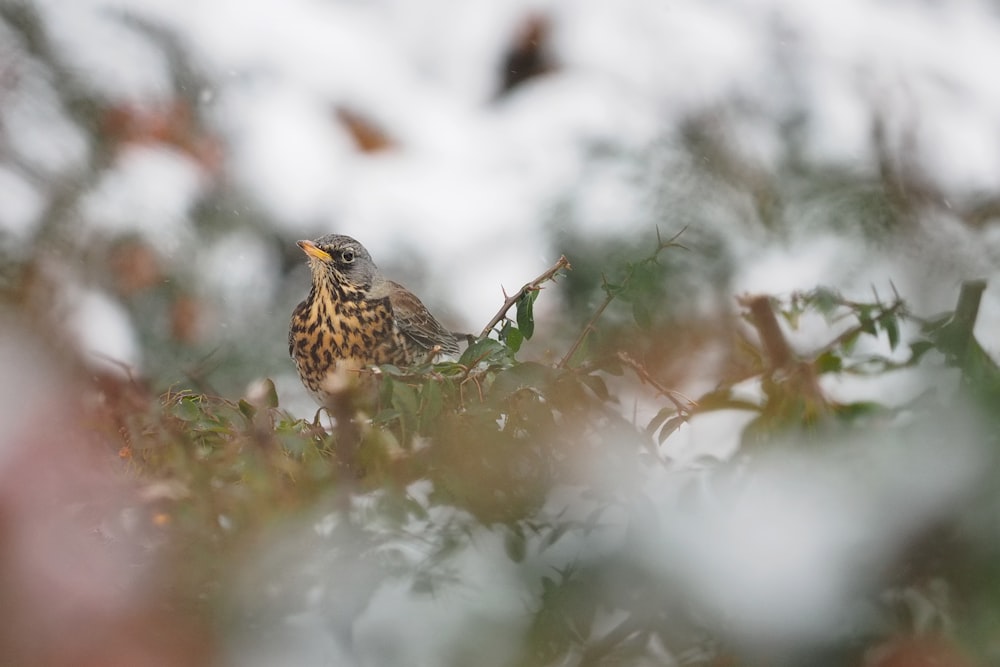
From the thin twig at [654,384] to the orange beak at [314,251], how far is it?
147 centimetres

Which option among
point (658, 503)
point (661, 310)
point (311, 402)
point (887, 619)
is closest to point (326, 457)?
point (661, 310)

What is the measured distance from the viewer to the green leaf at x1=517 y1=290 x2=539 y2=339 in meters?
1.20

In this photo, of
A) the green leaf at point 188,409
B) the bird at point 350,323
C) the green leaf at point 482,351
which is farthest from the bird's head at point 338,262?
the green leaf at point 482,351

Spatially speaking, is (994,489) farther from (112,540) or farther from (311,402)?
(311,402)

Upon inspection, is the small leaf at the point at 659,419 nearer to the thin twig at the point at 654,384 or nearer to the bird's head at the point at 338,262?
the thin twig at the point at 654,384

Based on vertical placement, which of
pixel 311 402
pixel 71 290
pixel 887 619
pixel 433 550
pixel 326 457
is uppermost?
pixel 311 402

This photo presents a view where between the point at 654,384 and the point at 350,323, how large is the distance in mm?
1486

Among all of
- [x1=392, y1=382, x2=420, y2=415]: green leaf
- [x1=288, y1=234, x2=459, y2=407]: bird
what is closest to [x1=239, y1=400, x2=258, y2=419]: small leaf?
[x1=392, y1=382, x2=420, y2=415]: green leaf

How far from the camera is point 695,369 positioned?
720 millimetres

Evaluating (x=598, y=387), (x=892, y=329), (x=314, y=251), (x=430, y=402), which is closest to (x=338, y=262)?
(x=314, y=251)

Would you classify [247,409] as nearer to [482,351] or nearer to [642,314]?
[482,351]

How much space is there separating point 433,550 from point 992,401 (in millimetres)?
261

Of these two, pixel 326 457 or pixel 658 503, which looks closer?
pixel 658 503

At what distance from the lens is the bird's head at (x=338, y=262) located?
2.28m
